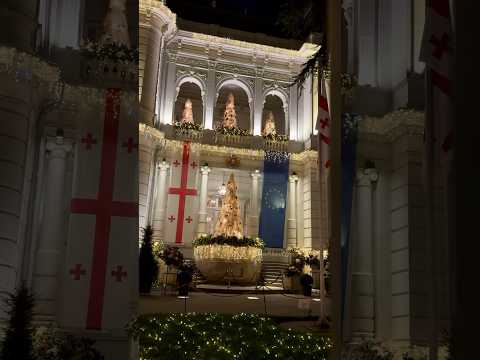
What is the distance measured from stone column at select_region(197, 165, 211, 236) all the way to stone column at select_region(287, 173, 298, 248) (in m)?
2.52

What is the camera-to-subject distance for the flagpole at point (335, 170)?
3080 mm

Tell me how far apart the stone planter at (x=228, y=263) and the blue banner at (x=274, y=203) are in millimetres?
4389

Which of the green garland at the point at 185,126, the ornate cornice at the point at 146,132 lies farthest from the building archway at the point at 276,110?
the ornate cornice at the point at 146,132

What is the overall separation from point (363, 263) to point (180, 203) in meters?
8.41

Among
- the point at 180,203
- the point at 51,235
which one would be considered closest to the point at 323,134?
the point at 51,235

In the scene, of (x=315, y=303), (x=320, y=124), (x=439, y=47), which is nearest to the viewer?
(x=439, y=47)

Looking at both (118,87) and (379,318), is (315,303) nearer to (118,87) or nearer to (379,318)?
(379,318)

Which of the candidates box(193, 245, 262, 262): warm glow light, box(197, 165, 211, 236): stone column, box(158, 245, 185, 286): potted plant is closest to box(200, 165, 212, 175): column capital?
box(197, 165, 211, 236): stone column

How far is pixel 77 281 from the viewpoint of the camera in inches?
123

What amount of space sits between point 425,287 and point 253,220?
1204 cm

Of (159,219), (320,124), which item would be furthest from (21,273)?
(159,219)

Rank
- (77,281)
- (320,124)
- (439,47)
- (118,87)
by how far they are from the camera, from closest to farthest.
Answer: (439,47), (77,281), (118,87), (320,124)

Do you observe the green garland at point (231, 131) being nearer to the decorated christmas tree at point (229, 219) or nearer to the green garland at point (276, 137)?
the green garland at point (276, 137)

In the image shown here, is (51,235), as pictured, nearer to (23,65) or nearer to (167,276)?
(23,65)
